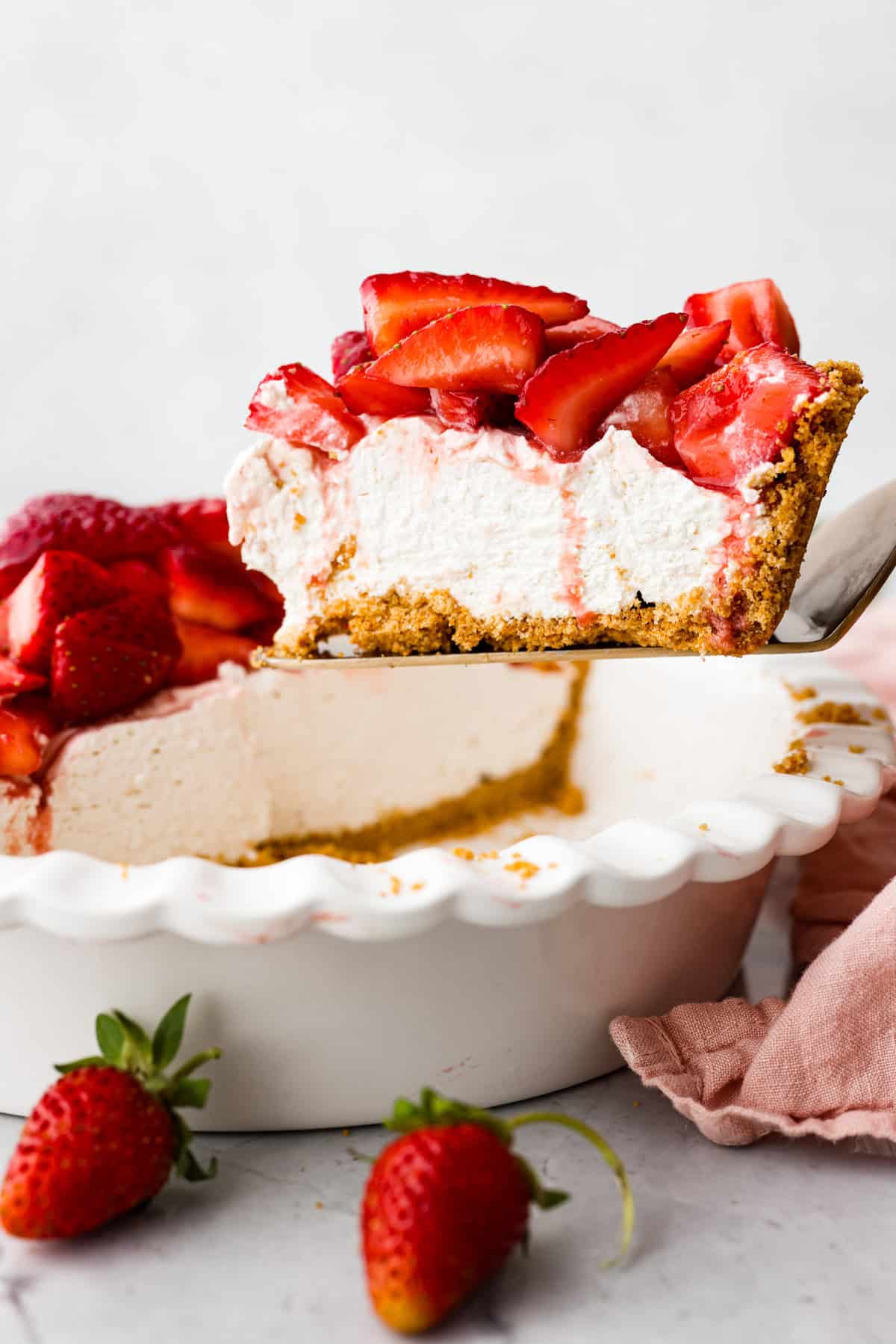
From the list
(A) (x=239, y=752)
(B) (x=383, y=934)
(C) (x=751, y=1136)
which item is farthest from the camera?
A: (A) (x=239, y=752)

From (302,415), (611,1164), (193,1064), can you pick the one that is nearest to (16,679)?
(302,415)

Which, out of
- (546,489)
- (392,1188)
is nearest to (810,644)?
(546,489)

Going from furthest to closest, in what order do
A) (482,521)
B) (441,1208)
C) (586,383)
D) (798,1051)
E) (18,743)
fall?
(18,743) → (482,521) → (586,383) → (798,1051) → (441,1208)

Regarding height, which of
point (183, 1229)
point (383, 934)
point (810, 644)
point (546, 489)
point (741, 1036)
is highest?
point (546, 489)

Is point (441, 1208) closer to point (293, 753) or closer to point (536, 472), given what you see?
point (536, 472)

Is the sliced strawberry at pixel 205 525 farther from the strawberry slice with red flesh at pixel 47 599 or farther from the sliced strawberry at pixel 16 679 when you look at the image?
the sliced strawberry at pixel 16 679

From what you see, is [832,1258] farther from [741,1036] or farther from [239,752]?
[239,752]

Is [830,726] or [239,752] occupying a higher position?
[830,726]

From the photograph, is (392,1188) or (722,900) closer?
(392,1188)
